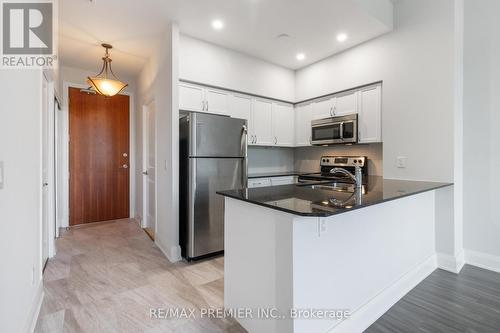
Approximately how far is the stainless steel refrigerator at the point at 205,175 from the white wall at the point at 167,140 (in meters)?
0.11

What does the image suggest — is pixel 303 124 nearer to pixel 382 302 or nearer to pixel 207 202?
pixel 207 202

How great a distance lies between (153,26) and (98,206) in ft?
11.1

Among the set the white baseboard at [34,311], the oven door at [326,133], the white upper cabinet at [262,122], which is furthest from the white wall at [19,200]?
the oven door at [326,133]

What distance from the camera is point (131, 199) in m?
4.99

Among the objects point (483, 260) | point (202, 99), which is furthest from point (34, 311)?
point (483, 260)

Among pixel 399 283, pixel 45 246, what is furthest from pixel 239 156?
pixel 45 246

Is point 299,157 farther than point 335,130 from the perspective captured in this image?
Yes

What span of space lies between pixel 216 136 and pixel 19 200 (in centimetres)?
185

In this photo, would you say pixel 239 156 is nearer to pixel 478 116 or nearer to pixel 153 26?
pixel 153 26

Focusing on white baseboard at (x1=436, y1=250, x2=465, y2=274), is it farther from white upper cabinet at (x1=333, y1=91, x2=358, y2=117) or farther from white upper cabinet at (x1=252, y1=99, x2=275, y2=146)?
white upper cabinet at (x1=252, y1=99, x2=275, y2=146)

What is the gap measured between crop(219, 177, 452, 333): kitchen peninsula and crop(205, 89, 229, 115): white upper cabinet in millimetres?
1901

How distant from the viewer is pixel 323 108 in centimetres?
391

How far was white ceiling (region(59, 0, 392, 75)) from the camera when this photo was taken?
257 centimetres

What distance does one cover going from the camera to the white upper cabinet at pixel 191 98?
3125 mm
